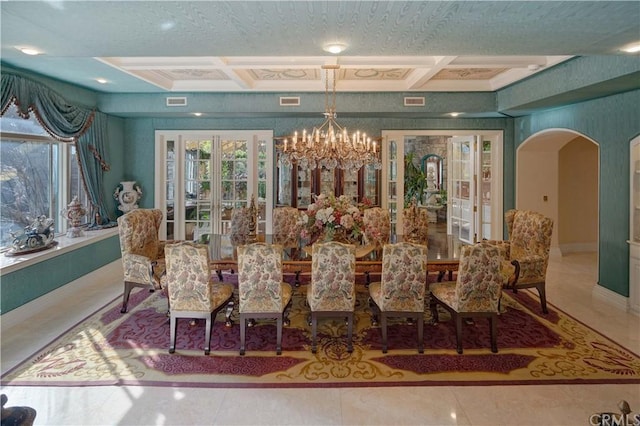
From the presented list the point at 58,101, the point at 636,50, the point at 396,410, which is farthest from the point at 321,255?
the point at 58,101

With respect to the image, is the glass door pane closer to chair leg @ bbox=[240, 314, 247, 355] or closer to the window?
chair leg @ bbox=[240, 314, 247, 355]

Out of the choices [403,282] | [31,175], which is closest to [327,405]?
[403,282]

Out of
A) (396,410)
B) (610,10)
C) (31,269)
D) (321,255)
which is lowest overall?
(396,410)

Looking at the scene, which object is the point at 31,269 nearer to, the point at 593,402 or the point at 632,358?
the point at 593,402

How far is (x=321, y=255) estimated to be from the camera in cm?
298

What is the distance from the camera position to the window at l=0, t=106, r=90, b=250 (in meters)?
4.30

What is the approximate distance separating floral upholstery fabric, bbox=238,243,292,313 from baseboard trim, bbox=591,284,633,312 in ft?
12.6

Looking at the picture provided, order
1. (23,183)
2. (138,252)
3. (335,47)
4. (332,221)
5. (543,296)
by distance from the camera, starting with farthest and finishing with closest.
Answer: (23,183)
(138,252)
(543,296)
(332,221)
(335,47)

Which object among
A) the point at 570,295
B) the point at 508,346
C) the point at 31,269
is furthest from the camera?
the point at 570,295

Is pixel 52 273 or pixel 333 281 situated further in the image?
pixel 52 273

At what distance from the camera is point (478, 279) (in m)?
3.02

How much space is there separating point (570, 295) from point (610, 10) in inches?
142

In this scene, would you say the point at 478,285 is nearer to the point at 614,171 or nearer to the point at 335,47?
the point at 335,47

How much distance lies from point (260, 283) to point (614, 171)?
4292mm
